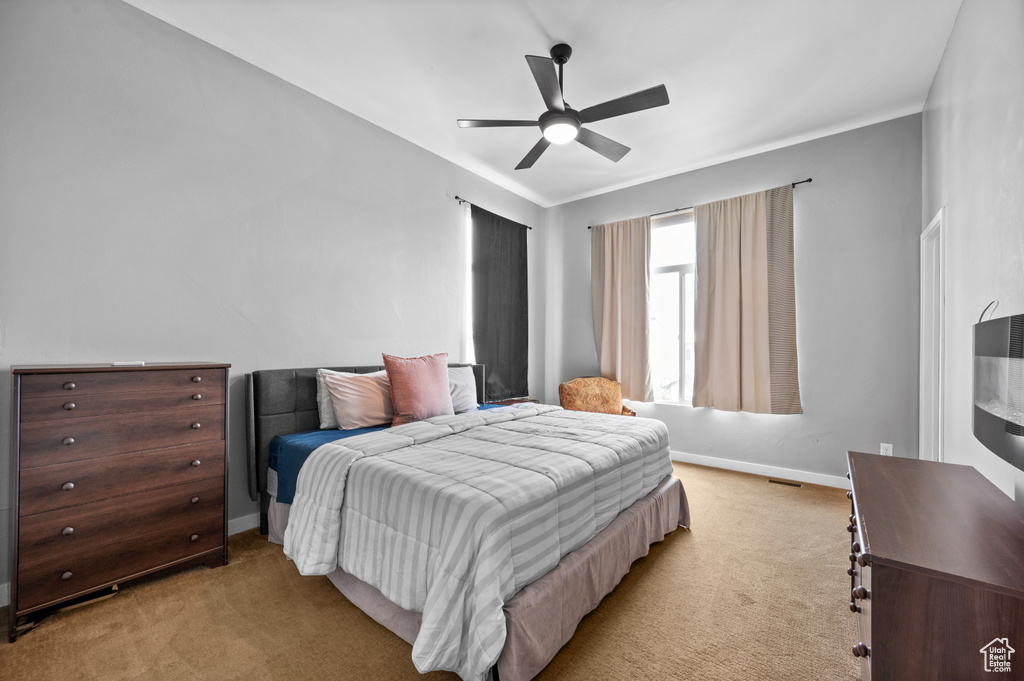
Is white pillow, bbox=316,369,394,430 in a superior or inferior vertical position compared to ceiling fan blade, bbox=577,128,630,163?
inferior

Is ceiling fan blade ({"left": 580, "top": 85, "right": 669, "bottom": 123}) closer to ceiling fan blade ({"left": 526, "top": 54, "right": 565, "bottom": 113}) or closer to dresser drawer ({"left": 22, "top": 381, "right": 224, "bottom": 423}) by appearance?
ceiling fan blade ({"left": 526, "top": 54, "right": 565, "bottom": 113})

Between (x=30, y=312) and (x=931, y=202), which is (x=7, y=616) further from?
(x=931, y=202)

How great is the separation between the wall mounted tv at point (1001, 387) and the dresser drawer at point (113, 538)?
3.18m

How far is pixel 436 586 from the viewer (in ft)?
4.54

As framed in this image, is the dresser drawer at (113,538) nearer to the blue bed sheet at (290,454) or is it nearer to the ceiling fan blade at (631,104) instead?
the blue bed sheet at (290,454)

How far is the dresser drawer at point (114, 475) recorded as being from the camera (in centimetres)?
167

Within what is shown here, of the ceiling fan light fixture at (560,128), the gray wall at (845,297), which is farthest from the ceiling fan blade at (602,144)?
the gray wall at (845,297)

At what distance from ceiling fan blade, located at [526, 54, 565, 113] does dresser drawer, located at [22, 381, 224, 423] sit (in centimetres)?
233

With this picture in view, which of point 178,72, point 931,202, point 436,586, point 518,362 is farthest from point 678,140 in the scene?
point 436,586

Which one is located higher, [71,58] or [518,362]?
[71,58]

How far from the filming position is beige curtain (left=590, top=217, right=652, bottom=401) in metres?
4.53

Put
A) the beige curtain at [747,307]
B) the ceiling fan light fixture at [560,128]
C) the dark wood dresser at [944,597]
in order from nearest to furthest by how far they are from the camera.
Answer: the dark wood dresser at [944,597]
the ceiling fan light fixture at [560,128]
the beige curtain at [747,307]

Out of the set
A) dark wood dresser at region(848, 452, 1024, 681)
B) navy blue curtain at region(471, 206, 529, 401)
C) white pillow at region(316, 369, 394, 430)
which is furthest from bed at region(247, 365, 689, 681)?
navy blue curtain at region(471, 206, 529, 401)

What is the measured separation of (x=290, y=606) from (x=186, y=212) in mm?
2186
